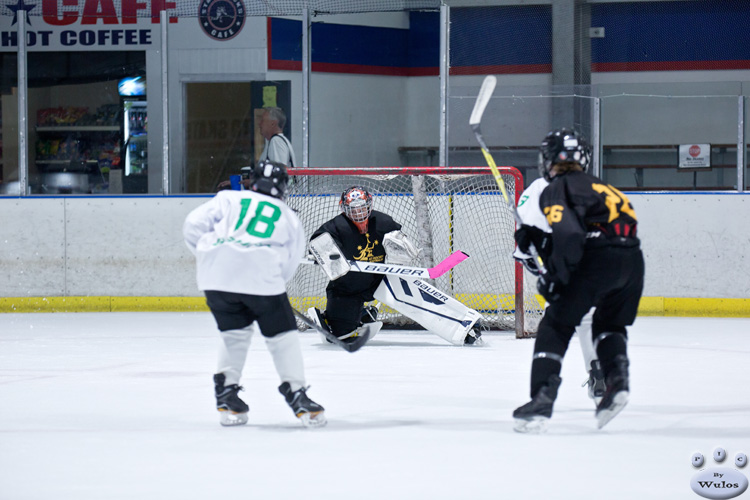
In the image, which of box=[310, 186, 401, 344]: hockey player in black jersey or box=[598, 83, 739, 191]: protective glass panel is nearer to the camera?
box=[310, 186, 401, 344]: hockey player in black jersey

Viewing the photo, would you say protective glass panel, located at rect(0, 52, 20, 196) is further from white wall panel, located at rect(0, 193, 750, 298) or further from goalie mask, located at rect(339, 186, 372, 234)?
goalie mask, located at rect(339, 186, 372, 234)

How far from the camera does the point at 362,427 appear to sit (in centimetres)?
365

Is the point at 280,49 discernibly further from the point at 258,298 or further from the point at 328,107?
the point at 258,298

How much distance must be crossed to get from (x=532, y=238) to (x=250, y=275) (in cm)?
97

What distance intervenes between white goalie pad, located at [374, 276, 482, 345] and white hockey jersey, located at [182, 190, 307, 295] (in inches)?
94.4

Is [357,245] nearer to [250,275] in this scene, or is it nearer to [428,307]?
[428,307]

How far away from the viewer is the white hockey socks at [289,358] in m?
3.64

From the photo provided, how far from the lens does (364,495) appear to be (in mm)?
2684

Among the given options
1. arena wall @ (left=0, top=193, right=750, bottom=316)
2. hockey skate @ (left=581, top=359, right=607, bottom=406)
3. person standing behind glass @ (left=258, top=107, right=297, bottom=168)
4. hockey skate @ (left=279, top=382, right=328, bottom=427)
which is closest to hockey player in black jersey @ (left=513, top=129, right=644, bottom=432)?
hockey skate @ (left=581, top=359, right=607, bottom=406)

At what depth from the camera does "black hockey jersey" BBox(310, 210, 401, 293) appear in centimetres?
603

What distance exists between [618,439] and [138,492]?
1.56m

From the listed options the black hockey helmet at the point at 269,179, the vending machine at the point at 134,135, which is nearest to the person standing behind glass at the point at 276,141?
the vending machine at the point at 134,135

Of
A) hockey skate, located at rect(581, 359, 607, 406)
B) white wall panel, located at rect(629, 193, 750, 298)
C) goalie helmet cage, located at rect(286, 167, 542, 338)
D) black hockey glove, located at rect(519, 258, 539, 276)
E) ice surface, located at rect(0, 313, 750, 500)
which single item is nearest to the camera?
ice surface, located at rect(0, 313, 750, 500)

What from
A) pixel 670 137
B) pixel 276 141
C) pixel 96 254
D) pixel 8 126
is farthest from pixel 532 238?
pixel 670 137
